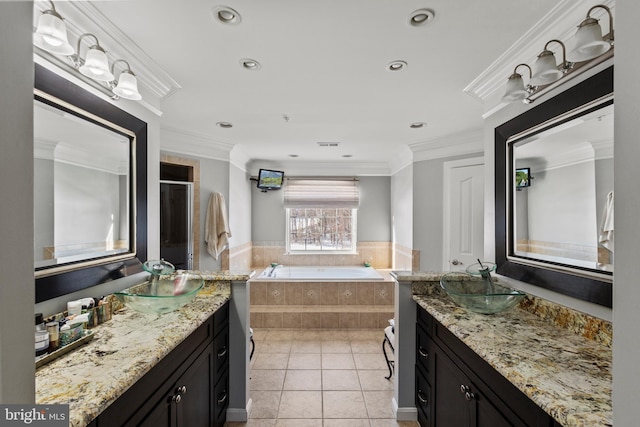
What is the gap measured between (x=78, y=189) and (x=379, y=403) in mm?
2508

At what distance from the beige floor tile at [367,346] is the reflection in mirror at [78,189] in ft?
8.33

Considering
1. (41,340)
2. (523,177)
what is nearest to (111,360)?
(41,340)

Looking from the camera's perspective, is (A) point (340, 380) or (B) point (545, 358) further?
(A) point (340, 380)

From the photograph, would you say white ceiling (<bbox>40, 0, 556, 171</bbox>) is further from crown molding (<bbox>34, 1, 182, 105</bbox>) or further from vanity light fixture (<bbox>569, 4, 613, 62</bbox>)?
vanity light fixture (<bbox>569, 4, 613, 62</bbox>)

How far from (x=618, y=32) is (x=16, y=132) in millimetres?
1210

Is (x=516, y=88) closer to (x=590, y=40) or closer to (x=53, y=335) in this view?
(x=590, y=40)

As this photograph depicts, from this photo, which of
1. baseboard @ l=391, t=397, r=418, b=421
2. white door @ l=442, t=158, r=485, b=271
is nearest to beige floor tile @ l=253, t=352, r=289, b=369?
baseboard @ l=391, t=397, r=418, b=421

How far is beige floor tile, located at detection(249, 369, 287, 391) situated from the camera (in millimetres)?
2594

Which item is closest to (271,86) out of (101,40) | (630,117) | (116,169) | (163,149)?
(101,40)

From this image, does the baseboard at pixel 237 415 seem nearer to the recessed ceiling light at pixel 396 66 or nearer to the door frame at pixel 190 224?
the door frame at pixel 190 224

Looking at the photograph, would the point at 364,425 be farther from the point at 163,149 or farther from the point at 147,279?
the point at 163,149

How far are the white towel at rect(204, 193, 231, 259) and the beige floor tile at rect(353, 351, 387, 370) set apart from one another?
2.13 metres

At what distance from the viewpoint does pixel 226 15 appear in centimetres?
147

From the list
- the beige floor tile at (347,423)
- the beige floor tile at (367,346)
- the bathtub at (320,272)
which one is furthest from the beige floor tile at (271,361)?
the bathtub at (320,272)
